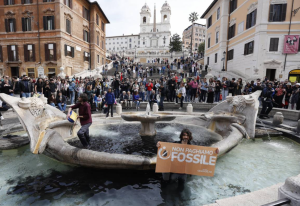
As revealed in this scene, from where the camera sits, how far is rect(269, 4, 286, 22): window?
20.2 metres

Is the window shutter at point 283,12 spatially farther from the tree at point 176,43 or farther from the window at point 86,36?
the tree at point 176,43

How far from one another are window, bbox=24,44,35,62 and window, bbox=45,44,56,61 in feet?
7.26

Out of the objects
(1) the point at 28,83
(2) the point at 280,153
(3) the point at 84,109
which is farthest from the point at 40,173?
(1) the point at 28,83

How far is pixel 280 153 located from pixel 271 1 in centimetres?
2131

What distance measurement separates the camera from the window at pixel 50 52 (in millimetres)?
25677

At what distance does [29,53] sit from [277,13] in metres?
32.6

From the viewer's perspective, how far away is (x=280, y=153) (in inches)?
227

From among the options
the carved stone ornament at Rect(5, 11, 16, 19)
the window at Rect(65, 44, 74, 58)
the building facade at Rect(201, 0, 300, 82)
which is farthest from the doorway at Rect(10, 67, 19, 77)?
the building facade at Rect(201, 0, 300, 82)

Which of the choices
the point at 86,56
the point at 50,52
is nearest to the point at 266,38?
the point at 86,56

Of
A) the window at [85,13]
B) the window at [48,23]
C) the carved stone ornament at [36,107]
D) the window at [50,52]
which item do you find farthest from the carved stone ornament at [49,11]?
the carved stone ornament at [36,107]

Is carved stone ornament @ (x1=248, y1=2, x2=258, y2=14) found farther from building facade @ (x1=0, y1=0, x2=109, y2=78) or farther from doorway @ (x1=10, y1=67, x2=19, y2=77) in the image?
doorway @ (x1=10, y1=67, x2=19, y2=77)

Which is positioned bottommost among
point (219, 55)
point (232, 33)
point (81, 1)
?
point (219, 55)

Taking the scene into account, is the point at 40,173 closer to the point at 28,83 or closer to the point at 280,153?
the point at 280,153

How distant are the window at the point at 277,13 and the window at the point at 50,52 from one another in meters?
27.7
